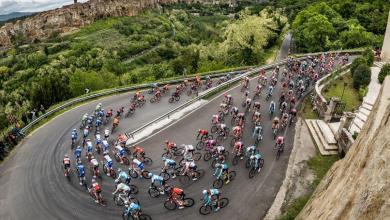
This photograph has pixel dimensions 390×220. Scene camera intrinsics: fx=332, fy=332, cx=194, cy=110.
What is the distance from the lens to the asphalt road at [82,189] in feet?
58.7

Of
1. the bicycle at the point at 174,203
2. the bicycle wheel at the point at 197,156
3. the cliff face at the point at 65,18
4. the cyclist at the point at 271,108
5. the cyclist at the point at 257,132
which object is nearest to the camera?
the bicycle at the point at 174,203

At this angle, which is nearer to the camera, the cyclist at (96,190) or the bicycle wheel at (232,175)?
the cyclist at (96,190)

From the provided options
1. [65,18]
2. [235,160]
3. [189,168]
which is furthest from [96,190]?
[65,18]

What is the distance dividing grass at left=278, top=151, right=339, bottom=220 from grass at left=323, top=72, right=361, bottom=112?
24.9 feet

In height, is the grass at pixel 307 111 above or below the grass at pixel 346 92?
below

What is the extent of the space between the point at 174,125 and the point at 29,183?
1186cm

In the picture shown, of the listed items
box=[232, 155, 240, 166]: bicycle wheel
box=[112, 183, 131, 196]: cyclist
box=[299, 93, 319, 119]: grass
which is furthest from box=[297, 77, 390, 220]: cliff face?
box=[299, 93, 319, 119]: grass

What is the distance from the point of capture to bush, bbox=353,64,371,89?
1243 inches

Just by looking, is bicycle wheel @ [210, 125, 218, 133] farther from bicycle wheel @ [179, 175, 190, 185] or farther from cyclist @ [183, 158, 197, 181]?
bicycle wheel @ [179, 175, 190, 185]

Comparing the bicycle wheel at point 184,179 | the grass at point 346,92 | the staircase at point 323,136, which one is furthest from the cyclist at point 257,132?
the grass at point 346,92

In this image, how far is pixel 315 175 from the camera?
19797mm

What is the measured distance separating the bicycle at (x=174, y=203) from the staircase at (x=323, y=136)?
32.5ft

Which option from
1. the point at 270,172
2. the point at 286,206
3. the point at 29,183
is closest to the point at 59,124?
the point at 29,183

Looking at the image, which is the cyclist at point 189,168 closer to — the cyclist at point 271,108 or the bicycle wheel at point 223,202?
the bicycle wheel at point 223,202
